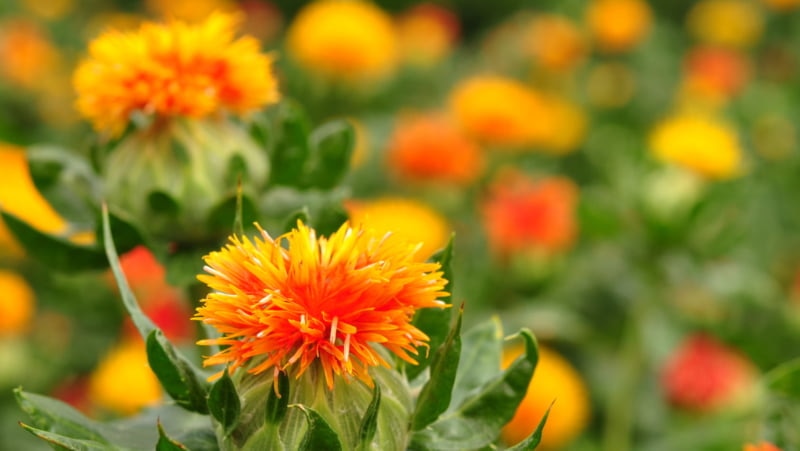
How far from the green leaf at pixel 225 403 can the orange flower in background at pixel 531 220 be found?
146cm

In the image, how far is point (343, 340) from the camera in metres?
0.79

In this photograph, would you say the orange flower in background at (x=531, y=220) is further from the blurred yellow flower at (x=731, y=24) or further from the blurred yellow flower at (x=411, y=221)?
the blurred yellow flower at (x=731, y=24)

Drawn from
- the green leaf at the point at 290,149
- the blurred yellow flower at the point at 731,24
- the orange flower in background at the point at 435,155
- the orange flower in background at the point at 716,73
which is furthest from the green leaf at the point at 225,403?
the blurred yellow flower at the point at 731,24

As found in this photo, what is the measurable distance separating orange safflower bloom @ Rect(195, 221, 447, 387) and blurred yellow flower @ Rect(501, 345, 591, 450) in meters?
1.11

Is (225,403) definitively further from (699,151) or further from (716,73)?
(716,73)

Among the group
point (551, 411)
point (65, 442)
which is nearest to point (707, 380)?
point (551, 411)

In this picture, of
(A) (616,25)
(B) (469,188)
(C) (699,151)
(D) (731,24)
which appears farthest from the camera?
(D) (731,24)

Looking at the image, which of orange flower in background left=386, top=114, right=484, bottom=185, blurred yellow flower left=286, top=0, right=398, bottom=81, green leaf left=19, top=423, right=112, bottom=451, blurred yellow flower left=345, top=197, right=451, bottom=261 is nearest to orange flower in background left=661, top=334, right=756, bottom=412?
blurred yellow flower left=345, top=197, right=451, bottom=261

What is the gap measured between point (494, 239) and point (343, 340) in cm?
151

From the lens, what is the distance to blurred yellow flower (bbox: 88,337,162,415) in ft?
6.18

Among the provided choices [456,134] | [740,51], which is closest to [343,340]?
[456,134]

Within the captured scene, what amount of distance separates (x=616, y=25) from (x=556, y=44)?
0.84ft

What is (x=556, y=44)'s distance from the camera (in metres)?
3.59

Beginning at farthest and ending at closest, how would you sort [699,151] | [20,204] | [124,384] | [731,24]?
[731,24] < [20,204] < [699,151] < [124,384]
